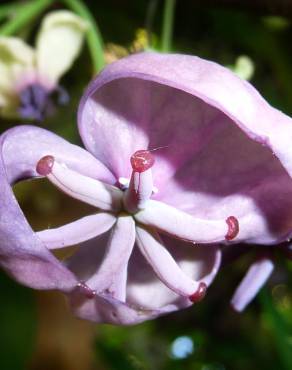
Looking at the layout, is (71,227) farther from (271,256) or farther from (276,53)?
(276,53)

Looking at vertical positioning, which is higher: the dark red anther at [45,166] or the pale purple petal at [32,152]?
the dark red anther at [45,166]

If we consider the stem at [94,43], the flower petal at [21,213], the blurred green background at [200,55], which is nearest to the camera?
the flower petal at [21,213]

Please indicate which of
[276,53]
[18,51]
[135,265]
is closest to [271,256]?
[135,265]

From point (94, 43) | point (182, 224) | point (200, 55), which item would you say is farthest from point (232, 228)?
point (200, 55)

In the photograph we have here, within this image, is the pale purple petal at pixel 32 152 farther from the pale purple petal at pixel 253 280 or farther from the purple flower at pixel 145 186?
the pale purple petal at pixel 253 280

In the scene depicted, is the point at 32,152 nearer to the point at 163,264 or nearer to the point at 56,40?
the point at 163,264

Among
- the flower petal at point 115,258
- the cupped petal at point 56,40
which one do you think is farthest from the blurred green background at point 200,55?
the flower petal at point 115,258

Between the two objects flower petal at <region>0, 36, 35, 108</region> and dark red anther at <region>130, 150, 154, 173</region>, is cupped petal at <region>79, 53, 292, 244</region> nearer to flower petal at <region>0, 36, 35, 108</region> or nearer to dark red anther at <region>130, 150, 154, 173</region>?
dark red anther at <region>130, 150, 154, 173</region>
